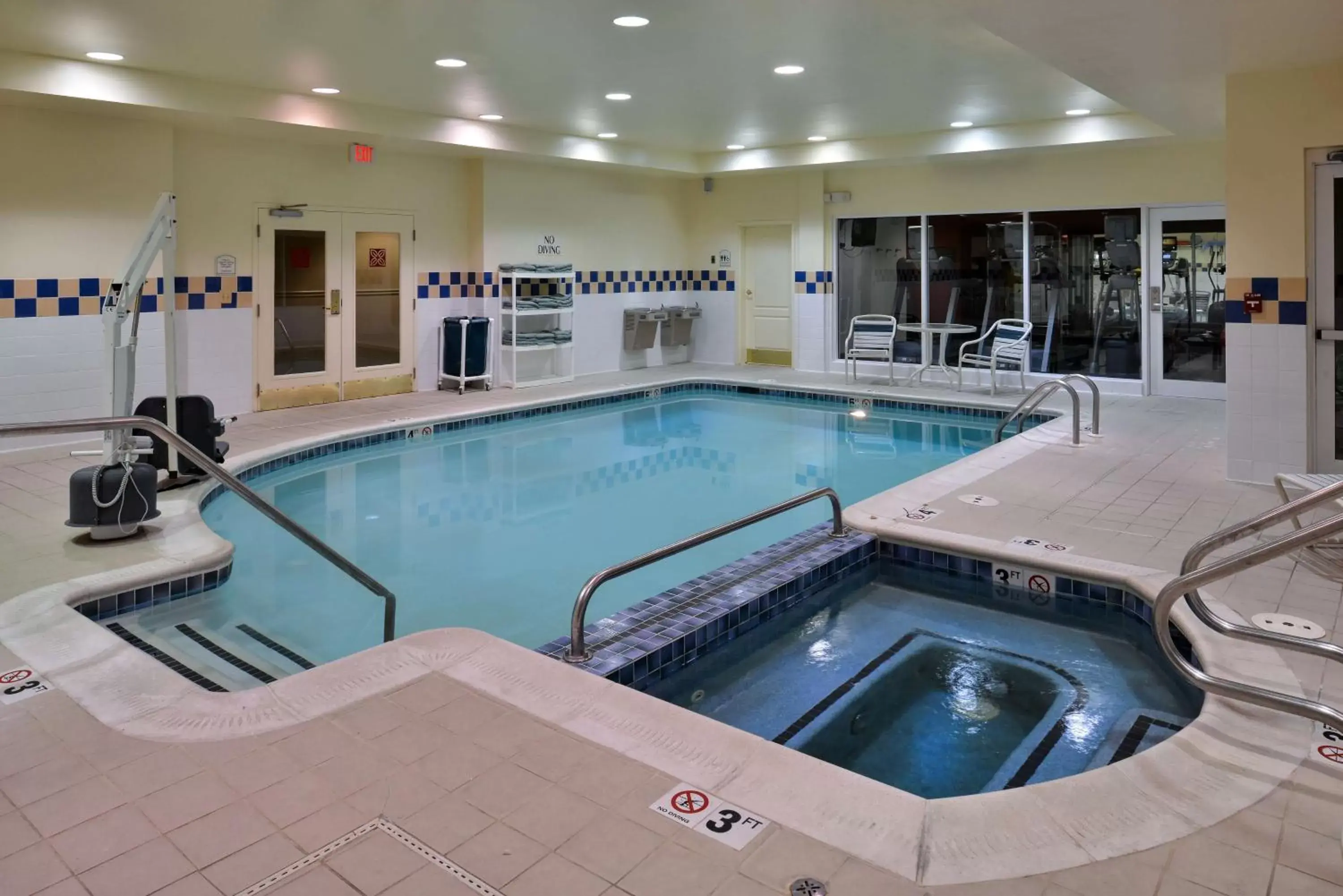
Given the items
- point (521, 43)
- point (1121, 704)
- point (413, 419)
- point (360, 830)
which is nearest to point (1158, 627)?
point (1121, 704)

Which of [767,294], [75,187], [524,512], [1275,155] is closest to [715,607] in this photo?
[524,512]

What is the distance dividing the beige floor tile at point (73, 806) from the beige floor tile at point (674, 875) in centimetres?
120

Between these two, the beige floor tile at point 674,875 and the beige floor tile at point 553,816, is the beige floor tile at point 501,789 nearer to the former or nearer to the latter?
the beige floor tile at point 553,816

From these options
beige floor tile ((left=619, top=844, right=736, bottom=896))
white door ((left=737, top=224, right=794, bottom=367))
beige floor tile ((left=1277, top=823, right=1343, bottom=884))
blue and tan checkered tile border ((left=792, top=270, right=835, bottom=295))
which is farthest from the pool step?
white door ((left=737, top=224, right=794, bottom=367))

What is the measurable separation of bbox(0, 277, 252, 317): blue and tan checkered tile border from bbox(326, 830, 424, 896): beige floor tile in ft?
17.1

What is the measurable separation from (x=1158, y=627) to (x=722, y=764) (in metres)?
1.22

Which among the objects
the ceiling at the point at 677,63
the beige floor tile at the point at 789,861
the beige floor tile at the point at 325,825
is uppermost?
the ceiling at the point at 677,63

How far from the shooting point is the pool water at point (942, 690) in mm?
2994

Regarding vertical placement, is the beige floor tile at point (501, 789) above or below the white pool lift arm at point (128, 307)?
below

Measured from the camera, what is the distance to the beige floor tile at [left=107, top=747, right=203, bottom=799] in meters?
2.29

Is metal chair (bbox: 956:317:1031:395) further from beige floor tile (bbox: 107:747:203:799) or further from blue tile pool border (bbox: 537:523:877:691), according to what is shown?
beige floor tile (bbox: 107:747:203:799)

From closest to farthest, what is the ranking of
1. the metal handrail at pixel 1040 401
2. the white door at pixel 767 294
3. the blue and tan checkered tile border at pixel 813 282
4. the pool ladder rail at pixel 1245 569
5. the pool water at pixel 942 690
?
the pool ladder rail at pixel 1245 569 < the pool water at pixel 942 690 < the metal handrail at pixel 1040 401 < the blue and tan checkered tile border at pixel 813 282 < the white door at pixel 767 294

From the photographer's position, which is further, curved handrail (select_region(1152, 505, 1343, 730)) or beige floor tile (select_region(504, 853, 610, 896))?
curved handrail (select_region(1152, 505, 1343, 730))

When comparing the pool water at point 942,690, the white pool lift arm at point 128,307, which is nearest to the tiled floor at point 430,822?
the pool water at point 942,690
